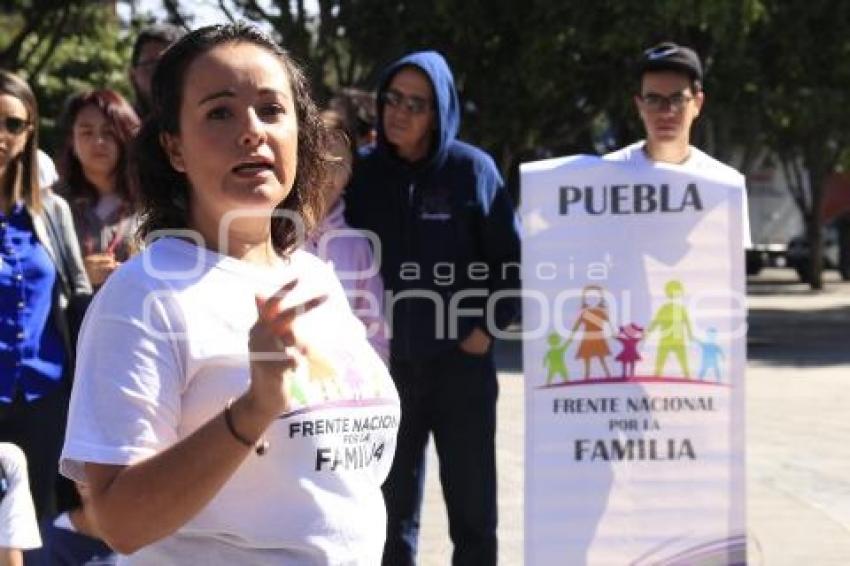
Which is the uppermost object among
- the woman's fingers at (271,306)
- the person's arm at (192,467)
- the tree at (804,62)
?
the tree at (804,62)

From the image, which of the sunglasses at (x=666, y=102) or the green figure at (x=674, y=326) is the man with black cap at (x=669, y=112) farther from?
the green figure at (x=674, y=326)

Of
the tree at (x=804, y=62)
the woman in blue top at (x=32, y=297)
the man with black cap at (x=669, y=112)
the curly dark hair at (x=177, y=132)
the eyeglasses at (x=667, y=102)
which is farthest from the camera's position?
the tree at (x=804, y=62)

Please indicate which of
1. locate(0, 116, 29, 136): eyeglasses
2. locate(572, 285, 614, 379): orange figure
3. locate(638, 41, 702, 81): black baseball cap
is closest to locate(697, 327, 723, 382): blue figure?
locate(572, 285, 614, 379): orange figure

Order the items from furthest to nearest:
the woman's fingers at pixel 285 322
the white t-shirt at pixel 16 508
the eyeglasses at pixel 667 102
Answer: the eyeglasses at pixel 667 102, the white t-shirt at pixel 16 508, the woman's fingers at pixel 285 322

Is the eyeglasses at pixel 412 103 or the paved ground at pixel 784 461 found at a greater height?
the eyeglasses at pixel 412 103

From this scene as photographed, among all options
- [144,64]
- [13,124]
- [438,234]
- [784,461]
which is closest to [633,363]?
[438,234]

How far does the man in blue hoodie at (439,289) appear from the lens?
5488 millimetres

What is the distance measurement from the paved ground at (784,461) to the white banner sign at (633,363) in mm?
1062

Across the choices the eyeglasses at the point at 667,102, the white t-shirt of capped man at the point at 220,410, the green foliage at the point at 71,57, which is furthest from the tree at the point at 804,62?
the white t-shirt of capped man at the point at 220,410

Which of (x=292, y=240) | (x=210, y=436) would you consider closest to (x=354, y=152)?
(x=292, y=240)

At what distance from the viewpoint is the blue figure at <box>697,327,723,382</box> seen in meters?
5.18

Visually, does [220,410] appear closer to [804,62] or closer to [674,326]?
[674,326]

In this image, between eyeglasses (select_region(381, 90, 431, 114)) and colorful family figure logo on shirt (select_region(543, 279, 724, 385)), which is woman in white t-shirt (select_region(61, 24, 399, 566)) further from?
eyeglasses (select_region(381, 90, 431, 114))

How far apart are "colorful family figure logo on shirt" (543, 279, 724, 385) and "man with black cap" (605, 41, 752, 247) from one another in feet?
1.09
